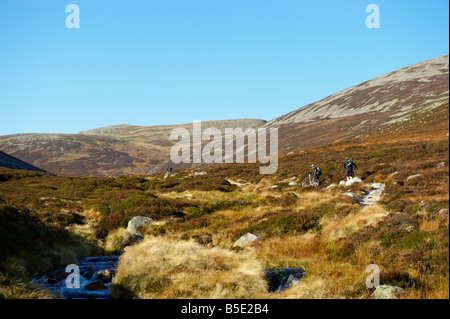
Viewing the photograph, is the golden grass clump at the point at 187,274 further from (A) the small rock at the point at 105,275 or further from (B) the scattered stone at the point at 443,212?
(B) the scattered stone at the point at 443,212

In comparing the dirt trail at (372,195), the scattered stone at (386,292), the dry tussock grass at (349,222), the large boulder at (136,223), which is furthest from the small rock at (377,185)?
the scattered stone at (386,292)

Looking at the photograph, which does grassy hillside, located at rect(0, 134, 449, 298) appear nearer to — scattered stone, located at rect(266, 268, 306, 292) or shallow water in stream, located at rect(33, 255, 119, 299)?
scattered stone, located at rect(266, 268, 306, 292)

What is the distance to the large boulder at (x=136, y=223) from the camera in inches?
689

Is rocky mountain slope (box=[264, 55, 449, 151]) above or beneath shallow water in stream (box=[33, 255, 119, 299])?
above

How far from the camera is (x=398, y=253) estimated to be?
8898 millimetres

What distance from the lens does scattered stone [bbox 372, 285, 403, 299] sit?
22.0 ft

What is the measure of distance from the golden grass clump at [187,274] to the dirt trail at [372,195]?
1006cm

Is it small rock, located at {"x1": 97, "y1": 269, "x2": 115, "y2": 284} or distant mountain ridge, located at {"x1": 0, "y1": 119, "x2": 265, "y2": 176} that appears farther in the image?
distant mountain ridge, located at {"x1": 0, "y1": 119, "x2": 265, "y2": 176}

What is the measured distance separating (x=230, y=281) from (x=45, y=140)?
21100cm

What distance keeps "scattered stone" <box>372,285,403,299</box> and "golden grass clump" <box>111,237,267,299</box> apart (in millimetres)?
2942

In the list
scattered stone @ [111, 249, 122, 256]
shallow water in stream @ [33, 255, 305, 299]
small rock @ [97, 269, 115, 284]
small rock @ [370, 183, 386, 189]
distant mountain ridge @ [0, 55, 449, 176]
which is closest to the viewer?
shallow water in stream @ [33, 255, 305, 299]

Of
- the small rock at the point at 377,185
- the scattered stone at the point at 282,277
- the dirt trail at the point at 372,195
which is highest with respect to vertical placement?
the small rock at the point at 377,185

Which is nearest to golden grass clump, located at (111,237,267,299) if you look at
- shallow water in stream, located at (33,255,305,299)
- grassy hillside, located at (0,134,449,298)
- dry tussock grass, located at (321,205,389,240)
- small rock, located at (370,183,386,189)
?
grassy hillside, located at (0,134,449,298)

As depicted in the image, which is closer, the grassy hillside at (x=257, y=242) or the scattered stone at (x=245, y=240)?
the grassy hillside at (x=257, y=242)
